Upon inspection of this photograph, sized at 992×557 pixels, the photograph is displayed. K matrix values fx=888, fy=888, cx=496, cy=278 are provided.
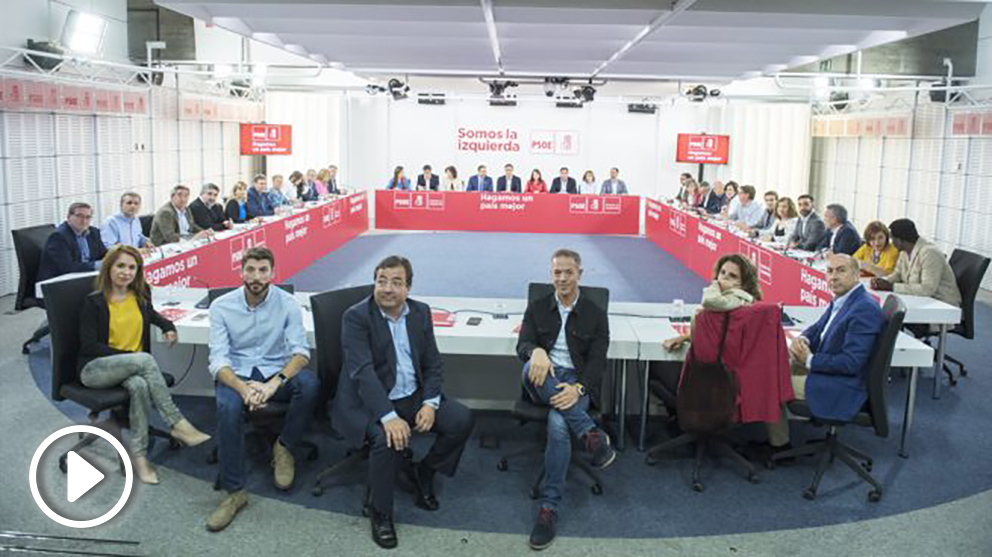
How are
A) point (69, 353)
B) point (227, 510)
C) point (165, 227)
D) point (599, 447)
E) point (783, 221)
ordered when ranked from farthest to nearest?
point (783, 221), point (165, 227), point (69, 353), point (599, 447), point (227, 510)

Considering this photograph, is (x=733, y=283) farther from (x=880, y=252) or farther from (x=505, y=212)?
(x=505, y=212)

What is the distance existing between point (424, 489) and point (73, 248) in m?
4.31

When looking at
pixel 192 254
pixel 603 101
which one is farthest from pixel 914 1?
pixel 603 101

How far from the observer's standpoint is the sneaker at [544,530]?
393 centimetres

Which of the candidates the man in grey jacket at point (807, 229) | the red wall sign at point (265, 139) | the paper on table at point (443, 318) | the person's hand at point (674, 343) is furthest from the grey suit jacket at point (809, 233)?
the red wall sign at point (265, 139)

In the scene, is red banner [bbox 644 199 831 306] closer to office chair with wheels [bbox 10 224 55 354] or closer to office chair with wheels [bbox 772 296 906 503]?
office chair with wheels [bbox 772 296 906 503]

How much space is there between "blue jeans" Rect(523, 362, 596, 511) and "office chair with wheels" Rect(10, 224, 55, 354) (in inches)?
179

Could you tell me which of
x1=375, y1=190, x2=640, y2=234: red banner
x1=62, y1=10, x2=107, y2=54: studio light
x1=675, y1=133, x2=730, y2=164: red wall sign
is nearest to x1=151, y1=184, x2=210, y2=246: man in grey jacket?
x1=62, y1=10, x2=107, y2=54: studio light

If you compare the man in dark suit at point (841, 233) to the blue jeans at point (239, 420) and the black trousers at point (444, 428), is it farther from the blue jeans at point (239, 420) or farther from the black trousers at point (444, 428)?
the blue jeans at point (239, 420)

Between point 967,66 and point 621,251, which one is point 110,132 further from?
Result: point 967,66

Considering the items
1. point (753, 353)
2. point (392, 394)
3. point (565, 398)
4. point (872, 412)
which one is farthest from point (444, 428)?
point (872, 412)

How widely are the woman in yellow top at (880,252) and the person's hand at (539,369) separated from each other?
3.86m

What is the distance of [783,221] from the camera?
32.2 feet
